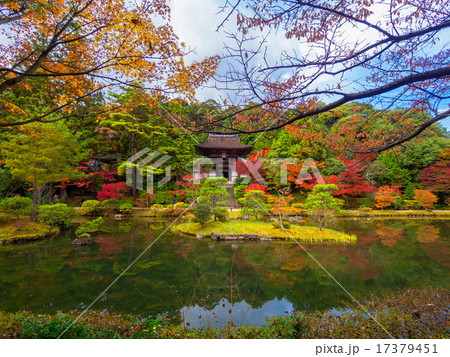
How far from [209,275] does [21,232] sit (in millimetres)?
7307

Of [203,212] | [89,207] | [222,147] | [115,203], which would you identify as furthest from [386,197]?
[89,207]

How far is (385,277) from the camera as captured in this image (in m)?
4.47

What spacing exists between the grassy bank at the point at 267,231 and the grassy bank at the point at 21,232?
486 cm

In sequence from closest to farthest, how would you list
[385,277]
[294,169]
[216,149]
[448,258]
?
[385,277] → [448,258] → [294,169] → [216,149]

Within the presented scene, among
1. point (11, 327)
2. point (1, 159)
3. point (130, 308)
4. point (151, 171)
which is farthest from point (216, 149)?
point (11, 327)

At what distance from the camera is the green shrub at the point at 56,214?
7543mm

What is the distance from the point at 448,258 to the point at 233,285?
626 centimetres

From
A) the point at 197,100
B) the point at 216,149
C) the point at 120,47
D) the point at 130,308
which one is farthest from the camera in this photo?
the point at 216,149

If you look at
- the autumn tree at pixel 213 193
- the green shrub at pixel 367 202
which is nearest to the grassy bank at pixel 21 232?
the autumn tree at pixel 213 193

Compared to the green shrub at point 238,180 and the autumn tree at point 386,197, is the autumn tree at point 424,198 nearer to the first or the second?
the autumn tree at point 386,197

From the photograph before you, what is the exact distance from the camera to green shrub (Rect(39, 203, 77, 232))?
297 inches

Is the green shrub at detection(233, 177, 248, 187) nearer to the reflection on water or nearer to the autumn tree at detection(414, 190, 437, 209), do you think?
the autumn tree at detection(414, 190, 437, 209)

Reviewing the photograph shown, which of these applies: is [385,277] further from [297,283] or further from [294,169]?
[294,169]

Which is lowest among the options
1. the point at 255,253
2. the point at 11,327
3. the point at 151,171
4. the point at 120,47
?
the point at 255,253
